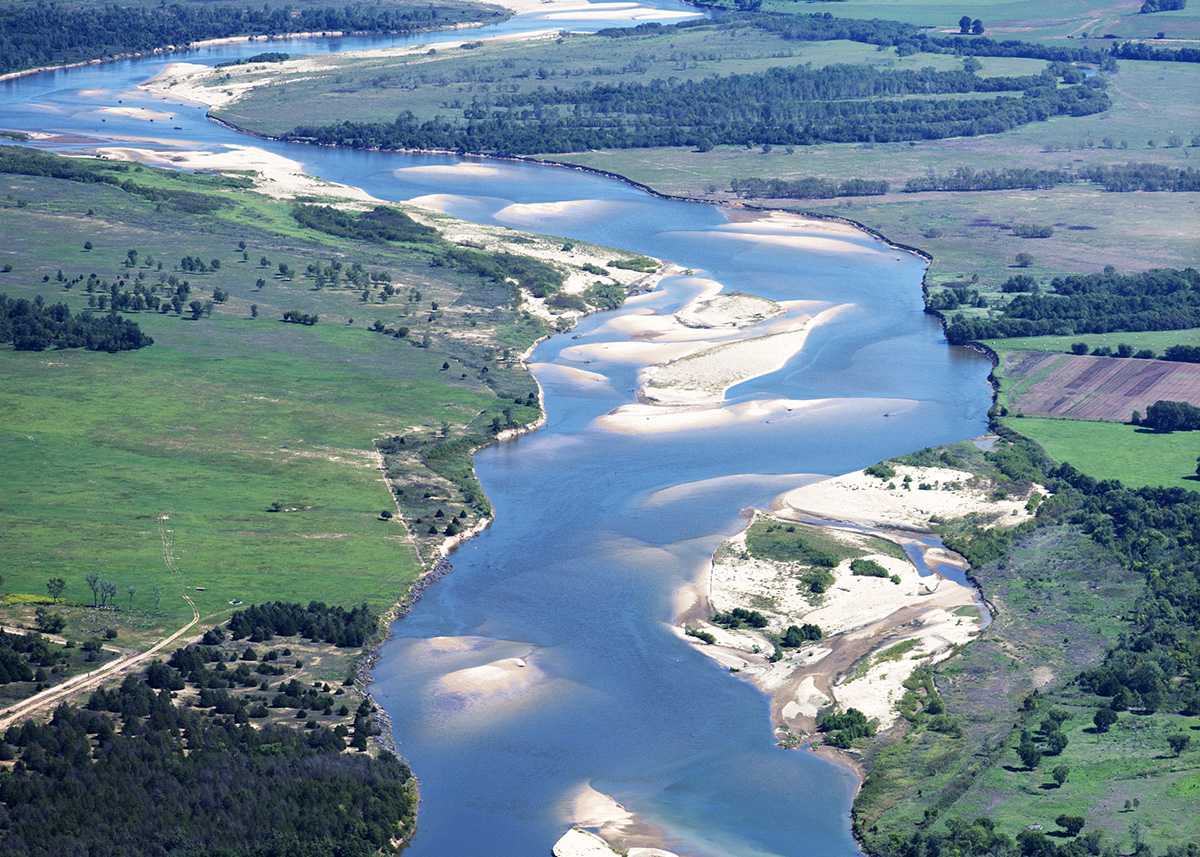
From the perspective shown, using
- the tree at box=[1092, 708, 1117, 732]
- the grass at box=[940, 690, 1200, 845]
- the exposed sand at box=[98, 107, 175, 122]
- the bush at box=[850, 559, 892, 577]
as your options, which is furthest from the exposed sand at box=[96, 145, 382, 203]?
the grass at box=[940, 690, 1200, 845]

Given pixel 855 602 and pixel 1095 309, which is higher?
pixel 1095 309

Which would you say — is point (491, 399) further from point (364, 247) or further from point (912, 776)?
point (912, 776)

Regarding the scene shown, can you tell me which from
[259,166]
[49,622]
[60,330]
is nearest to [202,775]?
[49,622]

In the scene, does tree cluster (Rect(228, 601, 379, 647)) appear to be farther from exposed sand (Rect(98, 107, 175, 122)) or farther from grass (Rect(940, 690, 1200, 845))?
exposed sand (Rect(98, 107, 175, 122))

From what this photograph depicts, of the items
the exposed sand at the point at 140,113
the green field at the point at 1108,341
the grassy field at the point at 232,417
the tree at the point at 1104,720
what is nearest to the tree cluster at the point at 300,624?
the grassy field at the point at 232,417

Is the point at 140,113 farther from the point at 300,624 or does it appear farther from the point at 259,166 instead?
the point at 300,624

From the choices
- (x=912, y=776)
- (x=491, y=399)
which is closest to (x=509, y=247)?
(x=491, y=399)
